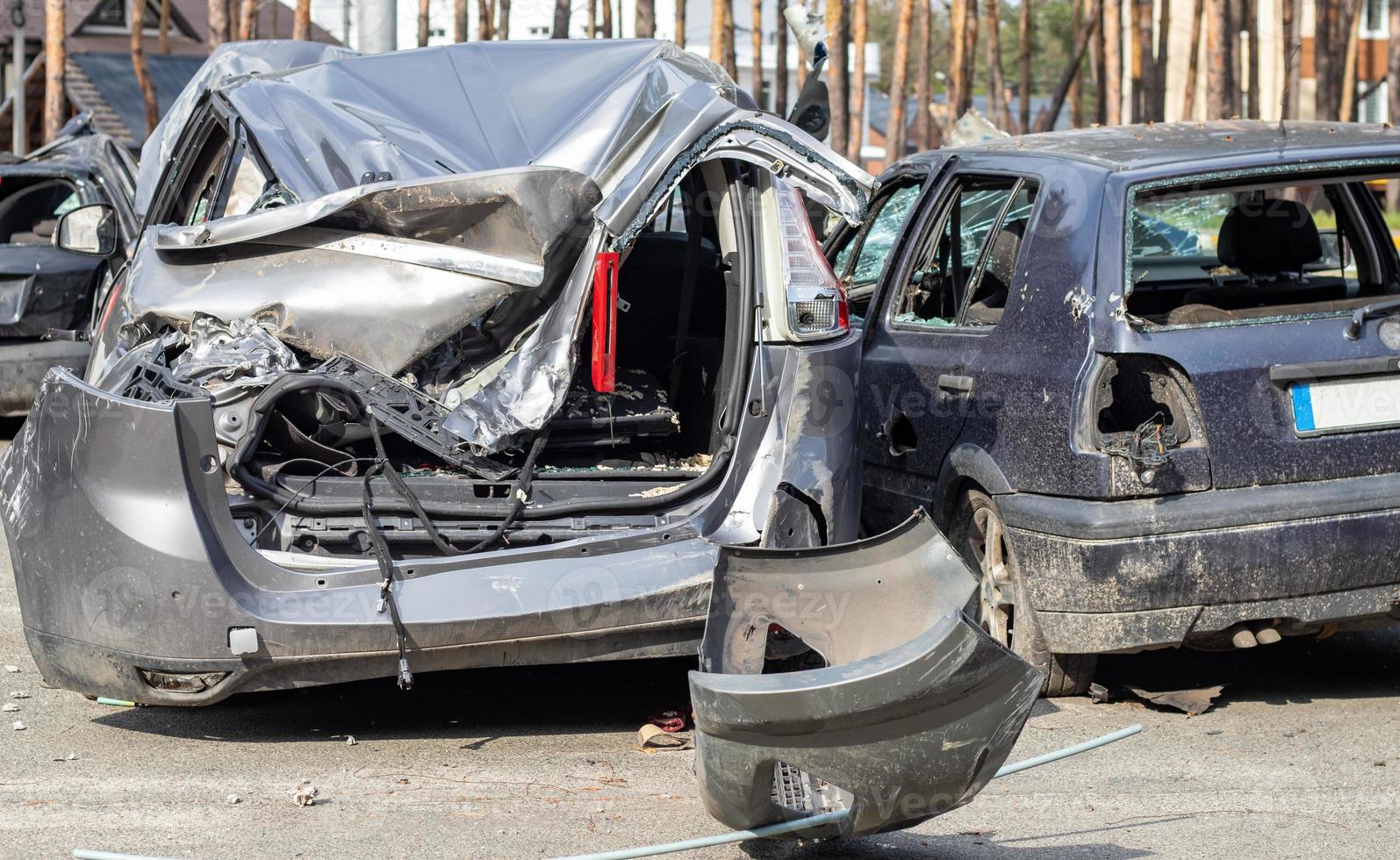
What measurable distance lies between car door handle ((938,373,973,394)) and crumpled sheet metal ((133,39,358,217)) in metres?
2.57

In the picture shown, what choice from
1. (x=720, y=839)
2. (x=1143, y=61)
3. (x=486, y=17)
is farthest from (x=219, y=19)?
(x=720, y=839)

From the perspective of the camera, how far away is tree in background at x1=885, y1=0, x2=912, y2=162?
2834cm

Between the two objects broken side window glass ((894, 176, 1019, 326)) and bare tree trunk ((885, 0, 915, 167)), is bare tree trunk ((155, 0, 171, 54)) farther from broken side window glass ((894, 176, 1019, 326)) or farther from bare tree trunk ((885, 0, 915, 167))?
broken side window glass ((894, 176, 1019, 326))

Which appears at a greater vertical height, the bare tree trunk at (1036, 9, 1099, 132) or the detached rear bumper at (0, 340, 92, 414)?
the bare tree trunk at (1036, 9, 1099, 132)

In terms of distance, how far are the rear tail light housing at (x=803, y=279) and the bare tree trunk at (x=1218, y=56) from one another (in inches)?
884

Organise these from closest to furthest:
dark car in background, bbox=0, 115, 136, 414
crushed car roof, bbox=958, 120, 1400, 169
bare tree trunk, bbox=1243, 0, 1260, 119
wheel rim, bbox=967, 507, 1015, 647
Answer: crushed car roof, bbox=958, 120, 1400, 169 → wheel rim, bbox=967, 507, 1015, 647 → dark car in background, bbox=0, 115, 136, 414 → bare tree trunk, bbox=1243, 0, 1260, 119

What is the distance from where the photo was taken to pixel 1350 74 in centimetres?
3522

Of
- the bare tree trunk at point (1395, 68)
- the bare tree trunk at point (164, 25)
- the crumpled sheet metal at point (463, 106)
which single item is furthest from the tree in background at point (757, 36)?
the crumpled sheet metal at point (463, 106)

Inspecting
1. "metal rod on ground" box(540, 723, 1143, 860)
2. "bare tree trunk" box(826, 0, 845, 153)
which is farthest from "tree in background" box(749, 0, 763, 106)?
"metal rod on ground" box(540, 723, 1143, 860)

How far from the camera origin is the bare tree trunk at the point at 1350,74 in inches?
1296

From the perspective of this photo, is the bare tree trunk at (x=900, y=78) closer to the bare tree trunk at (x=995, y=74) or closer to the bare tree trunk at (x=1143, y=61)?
the bare tree trunk at (x=995, y=74)

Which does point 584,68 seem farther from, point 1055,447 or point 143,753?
point 143,753

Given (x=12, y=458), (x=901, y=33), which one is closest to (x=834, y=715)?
(x=12, y=458)

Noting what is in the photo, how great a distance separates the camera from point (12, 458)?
494cm
